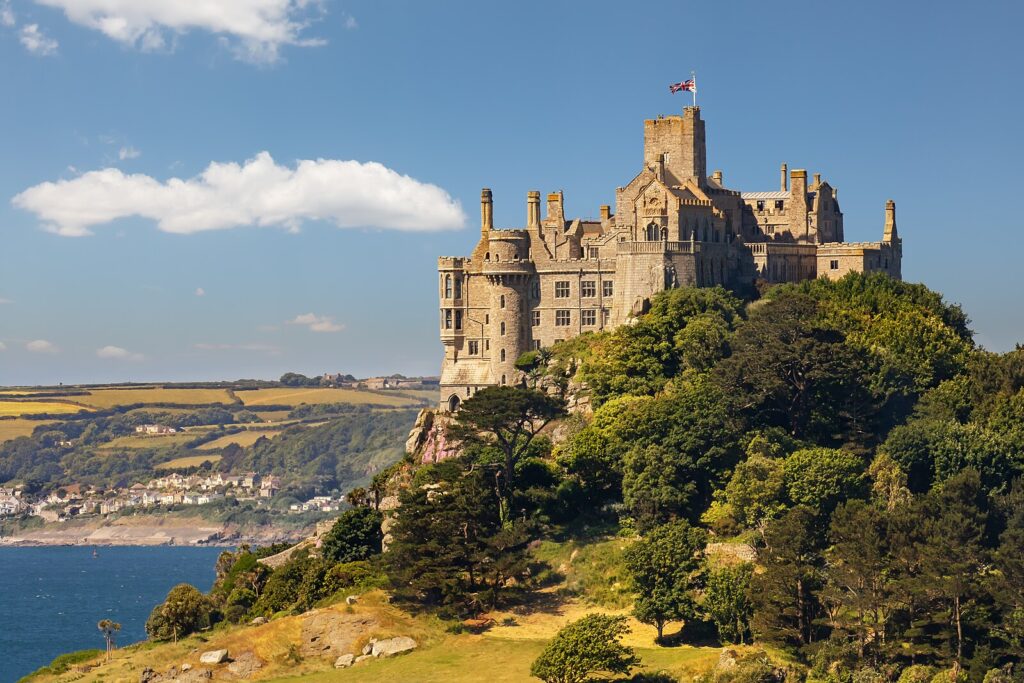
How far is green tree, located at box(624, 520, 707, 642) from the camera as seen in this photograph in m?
81.5

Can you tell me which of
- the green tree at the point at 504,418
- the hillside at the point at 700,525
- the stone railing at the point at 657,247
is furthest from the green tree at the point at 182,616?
the stone railing at the point at 657,247

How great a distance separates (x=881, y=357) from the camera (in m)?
100

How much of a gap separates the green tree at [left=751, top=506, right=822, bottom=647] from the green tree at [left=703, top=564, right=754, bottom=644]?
3.40 feet

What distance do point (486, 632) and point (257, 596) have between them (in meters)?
21.8

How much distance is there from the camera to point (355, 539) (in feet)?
328

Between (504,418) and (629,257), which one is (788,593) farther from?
(629,257)

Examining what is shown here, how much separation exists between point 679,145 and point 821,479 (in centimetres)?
3991

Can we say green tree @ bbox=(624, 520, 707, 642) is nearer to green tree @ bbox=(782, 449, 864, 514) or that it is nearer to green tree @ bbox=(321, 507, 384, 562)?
green tree @ bbox=(782, 449, 864, 514)

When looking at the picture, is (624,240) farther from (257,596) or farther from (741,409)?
(257,596)

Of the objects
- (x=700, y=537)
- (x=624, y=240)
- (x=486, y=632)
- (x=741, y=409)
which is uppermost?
(x=624, y=240)

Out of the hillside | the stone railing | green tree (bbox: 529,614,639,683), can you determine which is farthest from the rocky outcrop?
green tree (bbox: 529,614,639,683)

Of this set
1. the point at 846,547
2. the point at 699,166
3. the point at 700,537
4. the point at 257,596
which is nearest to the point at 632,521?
the point at 700,537

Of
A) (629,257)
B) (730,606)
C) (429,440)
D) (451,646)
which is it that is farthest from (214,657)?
(629,257)

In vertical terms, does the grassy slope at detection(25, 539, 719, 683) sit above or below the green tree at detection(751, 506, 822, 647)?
below
